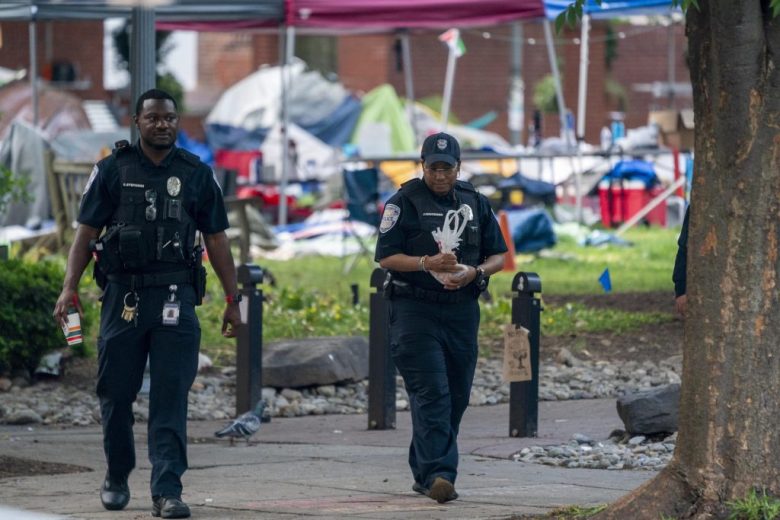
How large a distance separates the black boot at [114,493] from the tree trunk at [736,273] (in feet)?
7.66

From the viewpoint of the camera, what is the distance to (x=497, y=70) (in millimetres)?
40125

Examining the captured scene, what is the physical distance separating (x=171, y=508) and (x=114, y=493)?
0.43 metres

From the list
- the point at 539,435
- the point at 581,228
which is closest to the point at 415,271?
the point at 539,435

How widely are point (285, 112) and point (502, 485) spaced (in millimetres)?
12909

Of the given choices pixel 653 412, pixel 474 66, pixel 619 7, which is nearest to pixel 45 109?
pixel 619 7

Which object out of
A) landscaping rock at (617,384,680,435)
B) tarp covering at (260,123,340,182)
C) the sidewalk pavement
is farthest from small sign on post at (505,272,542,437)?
tarp covering at (260,123,340,182)

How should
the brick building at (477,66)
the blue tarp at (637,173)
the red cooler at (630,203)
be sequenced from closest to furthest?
1. the blue tarp at (637,173)
2. the red cooler at (630,203)
3. the brick building at (477,66)

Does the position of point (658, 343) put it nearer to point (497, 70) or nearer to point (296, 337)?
point (296, 337)

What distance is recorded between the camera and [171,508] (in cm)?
671

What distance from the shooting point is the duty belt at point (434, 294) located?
7406 millimetres

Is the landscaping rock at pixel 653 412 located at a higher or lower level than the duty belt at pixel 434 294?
lower

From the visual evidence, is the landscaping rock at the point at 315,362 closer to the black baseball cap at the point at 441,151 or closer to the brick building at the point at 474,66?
the black baseball cap at the point at 441,151

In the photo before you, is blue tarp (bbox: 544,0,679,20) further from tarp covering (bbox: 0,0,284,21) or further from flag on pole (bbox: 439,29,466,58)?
flag on pole (bbox: 439,29,466,58)

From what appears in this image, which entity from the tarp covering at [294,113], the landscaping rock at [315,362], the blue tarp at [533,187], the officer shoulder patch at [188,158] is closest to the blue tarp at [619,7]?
the blue tarp at [533,187]
